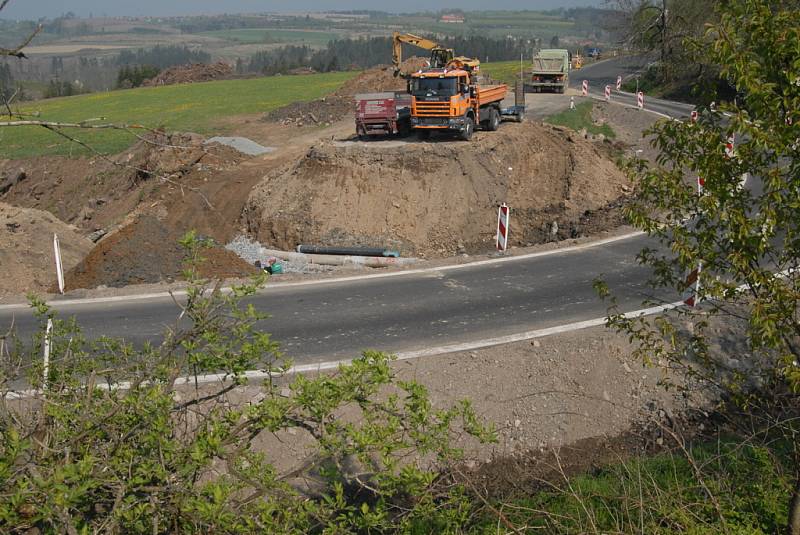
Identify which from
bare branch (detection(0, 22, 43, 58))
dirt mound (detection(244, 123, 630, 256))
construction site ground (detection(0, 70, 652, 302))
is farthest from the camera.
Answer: dirt mound (detection(244, 123, 630, 256))

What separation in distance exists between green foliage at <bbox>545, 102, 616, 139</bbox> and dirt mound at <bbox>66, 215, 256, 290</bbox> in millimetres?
18212

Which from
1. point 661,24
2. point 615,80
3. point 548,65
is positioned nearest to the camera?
point 548,65

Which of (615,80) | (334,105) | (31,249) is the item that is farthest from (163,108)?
(31,249)

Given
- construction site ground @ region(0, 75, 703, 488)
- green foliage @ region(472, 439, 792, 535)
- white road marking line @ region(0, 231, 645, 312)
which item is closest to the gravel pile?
construction site ground @ region(0, 75, 703, 488)

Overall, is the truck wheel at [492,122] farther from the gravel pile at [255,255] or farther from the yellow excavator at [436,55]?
the gravel pile at [255,255]

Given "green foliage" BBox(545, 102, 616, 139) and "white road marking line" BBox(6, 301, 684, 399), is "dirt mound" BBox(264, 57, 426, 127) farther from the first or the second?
"white road marking line" BBox(6, 301, 684, 399)

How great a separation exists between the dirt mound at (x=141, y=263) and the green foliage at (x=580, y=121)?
18.2 meters

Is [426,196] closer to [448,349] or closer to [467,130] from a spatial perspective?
[467,130]

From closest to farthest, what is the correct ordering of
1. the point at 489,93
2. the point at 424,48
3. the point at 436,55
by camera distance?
1. the point at 489,93
2. the point at 436,55
3. the point at 424,48

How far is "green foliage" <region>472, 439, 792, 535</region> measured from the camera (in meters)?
6.23

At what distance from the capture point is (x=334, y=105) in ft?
122

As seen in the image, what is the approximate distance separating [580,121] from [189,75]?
173 feet

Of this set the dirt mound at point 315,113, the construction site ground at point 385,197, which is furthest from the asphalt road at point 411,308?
the dirt mound at point 315,113

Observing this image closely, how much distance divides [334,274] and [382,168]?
7.90 metres
